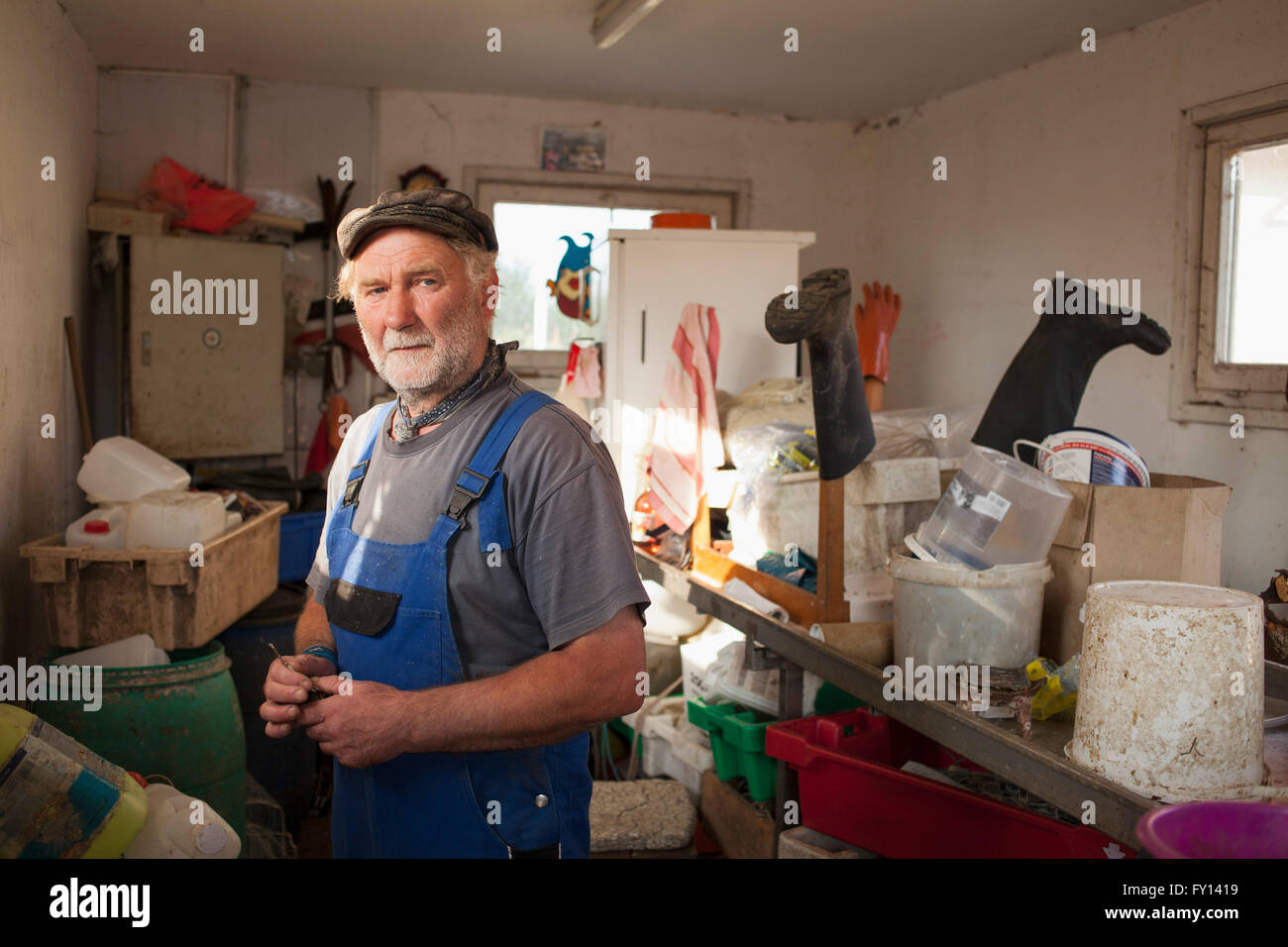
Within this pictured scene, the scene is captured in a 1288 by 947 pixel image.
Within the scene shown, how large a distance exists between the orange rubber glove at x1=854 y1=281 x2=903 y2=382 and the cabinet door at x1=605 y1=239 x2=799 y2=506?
2.42 ft

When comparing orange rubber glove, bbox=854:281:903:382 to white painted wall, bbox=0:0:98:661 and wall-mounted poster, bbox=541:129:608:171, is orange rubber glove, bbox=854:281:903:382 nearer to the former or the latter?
wall-mounted poster, bbox=541:129:608:171

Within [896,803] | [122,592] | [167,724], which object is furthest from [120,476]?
[896,803]

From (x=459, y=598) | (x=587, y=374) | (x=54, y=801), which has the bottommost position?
(x=54, y=801)

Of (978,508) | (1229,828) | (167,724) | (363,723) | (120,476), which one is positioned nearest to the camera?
(1229,828)

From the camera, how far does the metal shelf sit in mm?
1658

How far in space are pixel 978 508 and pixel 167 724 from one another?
7.44 feet

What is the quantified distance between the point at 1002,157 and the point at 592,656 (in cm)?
452

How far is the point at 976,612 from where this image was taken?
2.12 m

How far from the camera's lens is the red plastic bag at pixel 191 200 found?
5047 mm

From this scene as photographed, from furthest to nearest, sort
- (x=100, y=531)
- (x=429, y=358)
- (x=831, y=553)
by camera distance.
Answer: (x=100, y=531) → (x=831, y=553) → (x=429, y=358)

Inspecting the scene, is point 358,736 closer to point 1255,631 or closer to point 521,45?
point 1255,631

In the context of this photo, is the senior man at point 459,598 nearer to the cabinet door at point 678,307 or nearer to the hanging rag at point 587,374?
the cabinet door at point 678,307

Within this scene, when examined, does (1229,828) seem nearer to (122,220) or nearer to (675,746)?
(675,746)

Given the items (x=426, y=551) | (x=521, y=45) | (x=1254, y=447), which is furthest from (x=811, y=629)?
(x=521, y=45)
